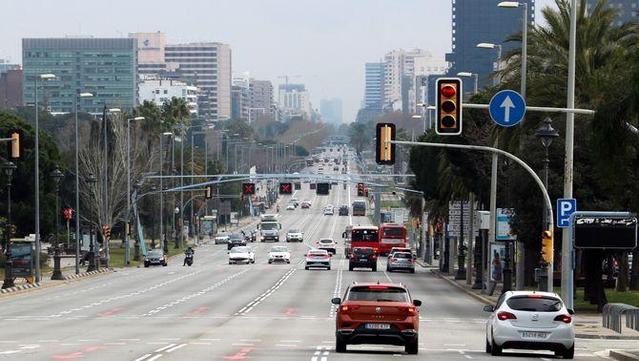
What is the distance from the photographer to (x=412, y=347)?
35594 millimetres

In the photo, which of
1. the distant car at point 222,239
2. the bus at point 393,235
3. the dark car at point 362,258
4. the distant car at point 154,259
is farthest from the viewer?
the distant car at point 222,239

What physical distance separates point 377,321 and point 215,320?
17.0 metres

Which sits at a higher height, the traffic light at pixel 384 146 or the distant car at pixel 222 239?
the traffic light at pixel 384 146

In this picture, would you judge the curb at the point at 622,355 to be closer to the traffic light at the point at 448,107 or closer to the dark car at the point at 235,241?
the traffic light at the point at 448,107

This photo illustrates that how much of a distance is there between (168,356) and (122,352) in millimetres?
2025

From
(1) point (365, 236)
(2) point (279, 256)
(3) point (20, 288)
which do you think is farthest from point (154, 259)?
(3) point (20, 288)

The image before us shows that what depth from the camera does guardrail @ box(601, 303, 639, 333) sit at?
4387cm

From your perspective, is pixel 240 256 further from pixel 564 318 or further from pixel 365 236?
pixel 564 318

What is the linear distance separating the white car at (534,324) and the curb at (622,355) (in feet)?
3.83

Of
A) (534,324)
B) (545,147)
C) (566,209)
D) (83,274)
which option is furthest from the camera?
(83,274)

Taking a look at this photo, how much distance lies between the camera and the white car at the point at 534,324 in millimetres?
34781

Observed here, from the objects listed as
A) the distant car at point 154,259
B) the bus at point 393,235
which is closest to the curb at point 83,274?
the distant car at point 154,259

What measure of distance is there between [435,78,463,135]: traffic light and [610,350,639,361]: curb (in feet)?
20.7

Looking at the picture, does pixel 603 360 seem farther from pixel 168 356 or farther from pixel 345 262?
pixel 345 262
